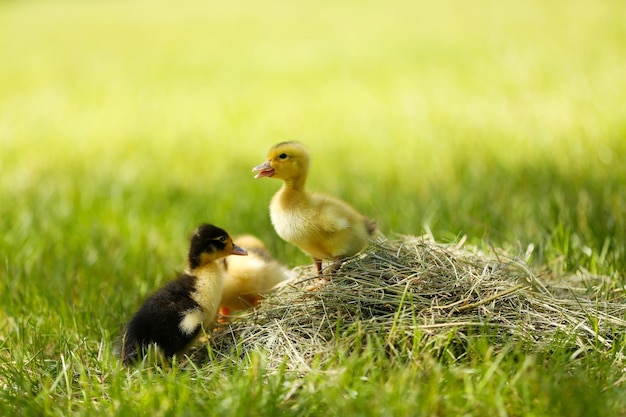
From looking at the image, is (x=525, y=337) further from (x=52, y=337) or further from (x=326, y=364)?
(x=52, y=337)

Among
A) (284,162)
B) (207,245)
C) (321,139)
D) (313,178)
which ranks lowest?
(313,178)

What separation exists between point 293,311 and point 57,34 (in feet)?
59.9

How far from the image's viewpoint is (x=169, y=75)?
13375 millimetres

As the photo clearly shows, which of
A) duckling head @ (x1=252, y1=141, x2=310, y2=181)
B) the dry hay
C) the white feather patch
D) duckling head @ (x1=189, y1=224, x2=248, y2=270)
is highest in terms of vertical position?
duckling head @ (x1=252, y1=141, x2=310, y2=181)

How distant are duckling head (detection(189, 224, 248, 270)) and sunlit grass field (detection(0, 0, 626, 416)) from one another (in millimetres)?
558

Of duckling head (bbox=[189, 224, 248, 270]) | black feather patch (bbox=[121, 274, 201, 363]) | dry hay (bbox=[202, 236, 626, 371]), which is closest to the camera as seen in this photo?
dry hay (bbox=[202, 236, 626, 371])

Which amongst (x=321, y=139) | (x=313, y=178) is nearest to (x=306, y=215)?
(x=313, y=178)

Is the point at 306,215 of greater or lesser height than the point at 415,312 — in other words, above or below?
above

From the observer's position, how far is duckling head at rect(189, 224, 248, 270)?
3.84 m

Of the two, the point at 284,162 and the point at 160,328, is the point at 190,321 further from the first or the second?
the point at 284,162

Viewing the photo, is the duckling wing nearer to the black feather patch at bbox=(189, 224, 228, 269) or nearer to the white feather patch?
the black feather patch at bbox=(189, 224, 228, 269)

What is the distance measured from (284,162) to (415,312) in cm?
97

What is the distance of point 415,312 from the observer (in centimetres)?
365

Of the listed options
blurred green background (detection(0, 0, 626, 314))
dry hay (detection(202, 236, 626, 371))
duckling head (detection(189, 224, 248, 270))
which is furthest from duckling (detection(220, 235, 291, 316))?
blurred green background (detection(0, 0, 626, 314))
